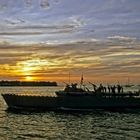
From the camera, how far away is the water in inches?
1523

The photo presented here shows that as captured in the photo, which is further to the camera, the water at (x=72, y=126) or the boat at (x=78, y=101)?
the boat at (x=78, y=101)

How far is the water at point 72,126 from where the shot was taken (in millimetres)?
Result: 38688

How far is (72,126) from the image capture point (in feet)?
156

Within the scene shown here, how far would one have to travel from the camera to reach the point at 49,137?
1500 inches

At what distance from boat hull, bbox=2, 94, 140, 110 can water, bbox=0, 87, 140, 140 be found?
179cm

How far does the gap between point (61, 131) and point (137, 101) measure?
93.1 ft

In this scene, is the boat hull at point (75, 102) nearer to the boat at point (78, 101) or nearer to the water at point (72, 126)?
the boat at point (78, 101)

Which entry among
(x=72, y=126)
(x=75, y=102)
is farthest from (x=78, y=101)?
(x=72, y=126)

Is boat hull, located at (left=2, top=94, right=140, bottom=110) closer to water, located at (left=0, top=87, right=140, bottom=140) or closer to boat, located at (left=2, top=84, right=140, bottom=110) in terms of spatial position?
boat, located at (left=2, top=84, right=140, bottom=110)

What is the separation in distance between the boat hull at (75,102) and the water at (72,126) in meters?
1.79

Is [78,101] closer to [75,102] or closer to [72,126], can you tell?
[75,102]

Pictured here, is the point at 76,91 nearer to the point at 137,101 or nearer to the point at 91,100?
the point at 91,100

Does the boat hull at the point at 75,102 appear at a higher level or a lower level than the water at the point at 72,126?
higher

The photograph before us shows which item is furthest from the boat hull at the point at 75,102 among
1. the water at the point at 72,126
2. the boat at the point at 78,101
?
the water at the point at 72,126
